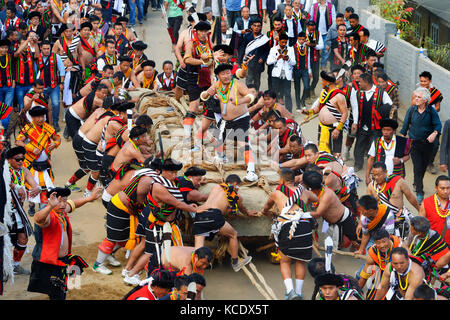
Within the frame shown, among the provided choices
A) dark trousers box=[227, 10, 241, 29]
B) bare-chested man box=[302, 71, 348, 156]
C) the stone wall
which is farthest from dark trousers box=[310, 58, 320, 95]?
bare-chested man box=[302, 71, 348, 156]

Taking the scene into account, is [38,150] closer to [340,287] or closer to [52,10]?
[340,287]

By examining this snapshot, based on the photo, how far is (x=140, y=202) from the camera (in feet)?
31.1

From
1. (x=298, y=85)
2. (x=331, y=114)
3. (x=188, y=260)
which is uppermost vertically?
(x=188, y=260)

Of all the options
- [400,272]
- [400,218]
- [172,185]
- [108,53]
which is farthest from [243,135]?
[108,53]

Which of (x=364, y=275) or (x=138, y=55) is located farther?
(x=138, y=55)

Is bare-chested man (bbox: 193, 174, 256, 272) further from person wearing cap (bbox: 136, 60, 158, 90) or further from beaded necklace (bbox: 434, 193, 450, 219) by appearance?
person wearing cap (bbox: 136, 60, 158, 90)

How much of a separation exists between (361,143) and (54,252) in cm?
609

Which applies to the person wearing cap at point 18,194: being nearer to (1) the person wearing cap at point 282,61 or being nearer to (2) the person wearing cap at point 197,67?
(2) the person wearing cap at point 197,67

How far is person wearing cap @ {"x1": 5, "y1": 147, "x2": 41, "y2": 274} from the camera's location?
920 centimetres

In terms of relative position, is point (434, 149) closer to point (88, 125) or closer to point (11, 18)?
point (88, 125)

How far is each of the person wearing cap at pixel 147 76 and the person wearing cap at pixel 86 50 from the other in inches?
47.8

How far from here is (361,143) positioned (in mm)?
12773

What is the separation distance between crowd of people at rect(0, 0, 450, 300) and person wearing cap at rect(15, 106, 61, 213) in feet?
0.07

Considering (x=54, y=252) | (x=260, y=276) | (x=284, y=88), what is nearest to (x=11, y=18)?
(x=284, y=88)
